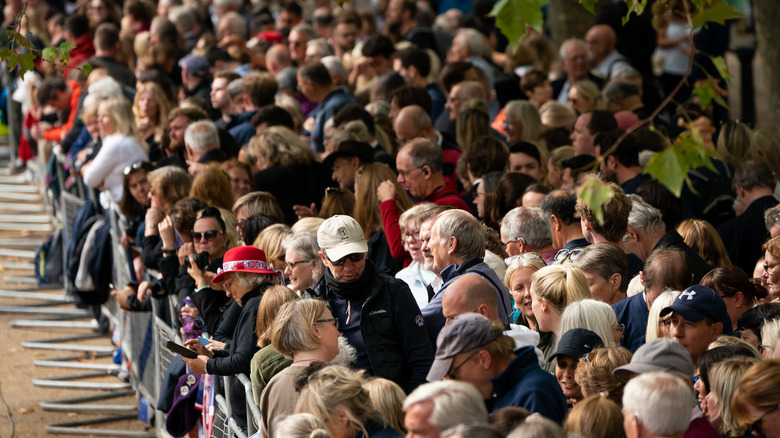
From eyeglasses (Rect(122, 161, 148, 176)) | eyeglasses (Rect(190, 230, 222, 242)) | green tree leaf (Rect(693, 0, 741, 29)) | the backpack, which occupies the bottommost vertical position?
the backpack

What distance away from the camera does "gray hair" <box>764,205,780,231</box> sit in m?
7.34

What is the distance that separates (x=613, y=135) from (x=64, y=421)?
528 cm

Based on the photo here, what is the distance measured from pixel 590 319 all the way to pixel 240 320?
211 cm

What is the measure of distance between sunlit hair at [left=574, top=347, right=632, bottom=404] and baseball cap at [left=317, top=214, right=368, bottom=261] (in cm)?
151

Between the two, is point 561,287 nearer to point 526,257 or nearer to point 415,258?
point 526,257

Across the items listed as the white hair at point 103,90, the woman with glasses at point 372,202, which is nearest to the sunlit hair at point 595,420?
the woman with glasses at point 372,202

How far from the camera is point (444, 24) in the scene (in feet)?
56.1

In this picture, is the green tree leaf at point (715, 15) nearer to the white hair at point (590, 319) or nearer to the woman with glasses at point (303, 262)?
the white hair at point (590, 319)

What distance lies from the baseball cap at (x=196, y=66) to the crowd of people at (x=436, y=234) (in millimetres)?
25

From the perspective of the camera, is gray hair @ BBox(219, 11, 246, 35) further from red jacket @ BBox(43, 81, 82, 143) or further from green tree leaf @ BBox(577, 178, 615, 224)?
green tree leaf @ BBox(577, 178, 615, 224)

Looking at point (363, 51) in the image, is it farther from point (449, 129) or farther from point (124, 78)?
point (124, 78)

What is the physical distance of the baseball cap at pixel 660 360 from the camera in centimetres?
488

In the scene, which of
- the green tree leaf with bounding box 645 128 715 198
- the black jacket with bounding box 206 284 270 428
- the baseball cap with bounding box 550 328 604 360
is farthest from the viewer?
the black jacket with bounding box 206 284 270 428

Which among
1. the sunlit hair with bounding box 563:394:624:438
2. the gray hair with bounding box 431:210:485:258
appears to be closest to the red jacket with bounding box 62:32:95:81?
the gray hair with bounding box 431:210:485:258
